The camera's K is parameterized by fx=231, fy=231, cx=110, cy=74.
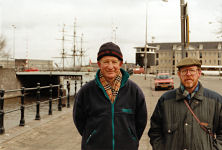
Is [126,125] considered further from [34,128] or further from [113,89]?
[34,128]

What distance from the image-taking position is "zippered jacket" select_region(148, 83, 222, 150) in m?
2.08

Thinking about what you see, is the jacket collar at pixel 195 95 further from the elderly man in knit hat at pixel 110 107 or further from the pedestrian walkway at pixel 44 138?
the pedestrian walkway at pixel 44 138

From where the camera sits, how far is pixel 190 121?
2100 millimetres

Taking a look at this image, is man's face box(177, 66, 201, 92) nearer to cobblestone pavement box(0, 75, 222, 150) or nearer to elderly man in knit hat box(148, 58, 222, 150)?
elderly man in knit hat box(148, 58, 222, 150)

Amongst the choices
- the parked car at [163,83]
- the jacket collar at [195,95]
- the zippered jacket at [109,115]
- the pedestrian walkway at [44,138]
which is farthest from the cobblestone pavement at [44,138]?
the parked car at [163,83]

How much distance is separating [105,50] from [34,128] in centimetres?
449

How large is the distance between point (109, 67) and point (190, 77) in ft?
2.60

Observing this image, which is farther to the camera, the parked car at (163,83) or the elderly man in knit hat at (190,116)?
the parked car at (163,83)

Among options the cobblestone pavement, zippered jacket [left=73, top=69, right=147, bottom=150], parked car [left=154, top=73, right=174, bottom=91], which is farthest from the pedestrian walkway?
parked car [left=154, top=73, right=174, bottom=91]

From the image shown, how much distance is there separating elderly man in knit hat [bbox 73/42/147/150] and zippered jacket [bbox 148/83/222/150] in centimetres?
30

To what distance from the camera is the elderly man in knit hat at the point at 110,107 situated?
2229mm

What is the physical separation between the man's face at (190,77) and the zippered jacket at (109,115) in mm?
469

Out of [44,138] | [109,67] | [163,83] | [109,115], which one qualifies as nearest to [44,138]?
[44,138]

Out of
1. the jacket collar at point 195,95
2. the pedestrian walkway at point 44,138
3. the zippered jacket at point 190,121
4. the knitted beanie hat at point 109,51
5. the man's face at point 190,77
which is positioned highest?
the knitted beanie hat at point 109,51
